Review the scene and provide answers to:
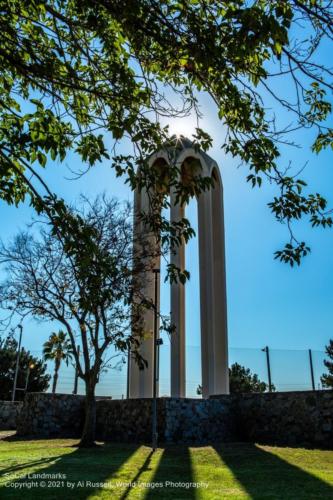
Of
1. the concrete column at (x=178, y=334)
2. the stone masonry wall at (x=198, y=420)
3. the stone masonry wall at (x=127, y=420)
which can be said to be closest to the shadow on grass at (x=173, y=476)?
the stone masonry wall at (x=198, y=420)

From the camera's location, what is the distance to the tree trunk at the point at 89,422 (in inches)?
599

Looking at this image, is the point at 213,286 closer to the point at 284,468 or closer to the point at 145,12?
the point at 284,468

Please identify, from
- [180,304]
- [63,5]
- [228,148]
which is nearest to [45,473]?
[228,148]

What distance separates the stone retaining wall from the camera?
14.6 meters

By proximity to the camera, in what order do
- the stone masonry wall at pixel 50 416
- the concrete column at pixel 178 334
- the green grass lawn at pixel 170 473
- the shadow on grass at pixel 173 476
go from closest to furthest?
the shadow on grass at pixel 173 476
the green grass lawn at pixel 170 473
the concrete column at pixel 178 334
the stone masonry wall at pixel 50 416

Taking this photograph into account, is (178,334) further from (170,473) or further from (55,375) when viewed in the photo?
(55,375)

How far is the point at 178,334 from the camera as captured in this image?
1852cm

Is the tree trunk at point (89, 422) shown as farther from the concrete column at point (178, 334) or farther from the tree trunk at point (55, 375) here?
the tree trunk at point (55, 375)

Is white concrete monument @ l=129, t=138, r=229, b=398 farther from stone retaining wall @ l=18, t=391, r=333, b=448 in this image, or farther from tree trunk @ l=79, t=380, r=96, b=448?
tree trunk @ l=79, t=380, r=96, b=448

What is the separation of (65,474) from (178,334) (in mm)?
10210

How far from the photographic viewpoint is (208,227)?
20.4 m

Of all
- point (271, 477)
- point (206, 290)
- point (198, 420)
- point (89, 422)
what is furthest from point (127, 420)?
point (271, 477)

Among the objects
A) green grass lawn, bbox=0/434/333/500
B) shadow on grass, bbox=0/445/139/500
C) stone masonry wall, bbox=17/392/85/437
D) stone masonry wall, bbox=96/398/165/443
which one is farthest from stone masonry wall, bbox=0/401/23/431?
shadow on grass, bbox=0/445/139/500

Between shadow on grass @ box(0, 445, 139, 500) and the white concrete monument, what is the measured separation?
6.41 m
